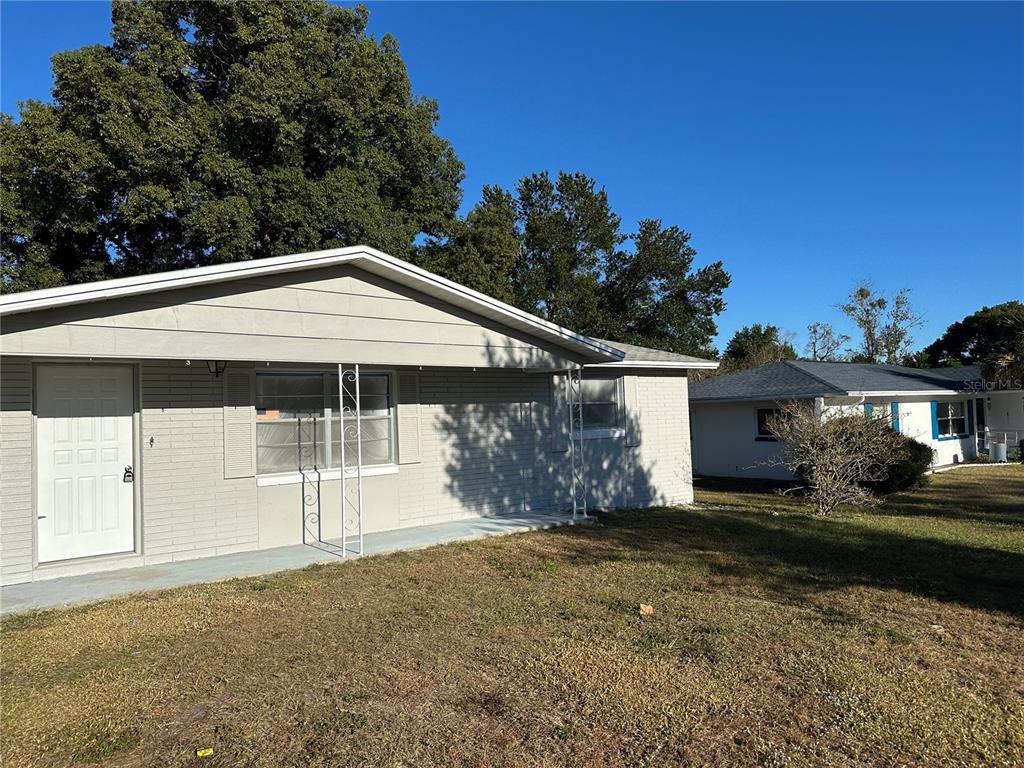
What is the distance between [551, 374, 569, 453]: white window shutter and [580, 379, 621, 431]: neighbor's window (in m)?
0.57

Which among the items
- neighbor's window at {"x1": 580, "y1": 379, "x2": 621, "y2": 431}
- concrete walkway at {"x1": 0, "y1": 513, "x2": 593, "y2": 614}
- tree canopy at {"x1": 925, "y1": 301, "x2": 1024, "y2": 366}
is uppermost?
tree canopy at {"x1": 925, "y1": 301, "x2": 1024, "y2": 366}

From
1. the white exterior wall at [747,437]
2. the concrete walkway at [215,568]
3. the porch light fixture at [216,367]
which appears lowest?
the concrete walkway at [215,568]

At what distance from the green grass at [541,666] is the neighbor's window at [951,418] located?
1579cm

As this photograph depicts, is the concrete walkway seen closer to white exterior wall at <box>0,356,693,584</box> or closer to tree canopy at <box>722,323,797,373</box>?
white exterior wall at <box>0,356,693,584</box>

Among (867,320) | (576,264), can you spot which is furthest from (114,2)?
(867,320)

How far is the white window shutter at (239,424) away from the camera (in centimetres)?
830

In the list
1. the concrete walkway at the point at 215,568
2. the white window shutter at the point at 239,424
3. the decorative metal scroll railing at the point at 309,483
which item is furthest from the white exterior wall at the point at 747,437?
the white window shutter at the point at 239,424

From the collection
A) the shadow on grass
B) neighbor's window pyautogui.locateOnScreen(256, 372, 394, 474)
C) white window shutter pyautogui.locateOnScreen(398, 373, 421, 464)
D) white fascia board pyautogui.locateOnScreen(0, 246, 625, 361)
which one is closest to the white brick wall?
neighbor's window pyautogui.locateOnScreen(256, 372, 394, 474)

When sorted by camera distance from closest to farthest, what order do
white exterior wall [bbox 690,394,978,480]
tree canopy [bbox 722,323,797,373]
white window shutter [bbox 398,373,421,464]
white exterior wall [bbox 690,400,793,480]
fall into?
white window shutter [bbox 398,373,421,464], white exterior wall [bbox 690,400,793,480], white exterior wall [bbox 690,394,978,480], tree canopy [bbox 722,323,797,373]

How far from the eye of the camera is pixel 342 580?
7.23m

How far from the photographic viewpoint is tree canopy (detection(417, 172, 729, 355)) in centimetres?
3155

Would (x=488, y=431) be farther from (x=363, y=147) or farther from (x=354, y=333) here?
(x=363, y=147)

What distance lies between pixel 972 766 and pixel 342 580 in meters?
5.69

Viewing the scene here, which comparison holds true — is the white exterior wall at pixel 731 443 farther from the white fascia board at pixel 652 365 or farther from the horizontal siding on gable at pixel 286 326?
the horizontal siding on gable at pixel 286 326
